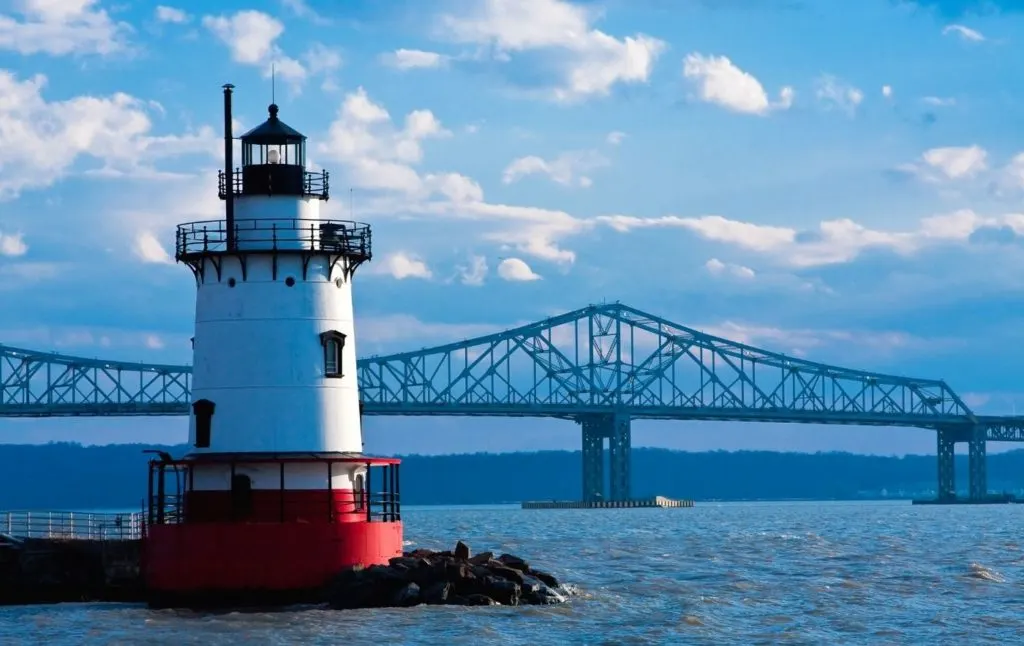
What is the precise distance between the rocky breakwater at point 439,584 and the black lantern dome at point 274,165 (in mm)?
5140

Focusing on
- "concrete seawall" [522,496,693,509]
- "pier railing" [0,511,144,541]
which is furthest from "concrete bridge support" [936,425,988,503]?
"pier railing" [0,511,144,541]

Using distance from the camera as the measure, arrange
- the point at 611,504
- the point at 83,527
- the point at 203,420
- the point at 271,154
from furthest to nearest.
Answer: the point at 611,504 → the point at 83,527 → the point at 271,154 → the point at 203,420

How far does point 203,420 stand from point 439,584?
380cm

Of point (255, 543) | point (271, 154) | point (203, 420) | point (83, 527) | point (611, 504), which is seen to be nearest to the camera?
point (255, 543)

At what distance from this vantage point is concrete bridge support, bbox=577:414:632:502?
5246 inches

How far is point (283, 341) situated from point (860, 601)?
977 centimetres

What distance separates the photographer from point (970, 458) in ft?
502

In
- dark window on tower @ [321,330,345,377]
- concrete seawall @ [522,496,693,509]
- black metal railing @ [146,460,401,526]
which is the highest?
dark window on tower @ [321,330,345,377]

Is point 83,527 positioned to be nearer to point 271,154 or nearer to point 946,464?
point 271,154

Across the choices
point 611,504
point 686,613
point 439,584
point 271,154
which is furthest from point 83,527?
point 611,504

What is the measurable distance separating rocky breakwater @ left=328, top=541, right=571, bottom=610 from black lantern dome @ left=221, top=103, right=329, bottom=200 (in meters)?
5.14

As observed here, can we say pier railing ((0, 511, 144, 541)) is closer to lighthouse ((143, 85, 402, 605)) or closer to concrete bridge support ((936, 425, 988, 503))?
lighthouse ((143, 85, 402, 605))

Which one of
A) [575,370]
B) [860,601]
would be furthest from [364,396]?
[860,601]

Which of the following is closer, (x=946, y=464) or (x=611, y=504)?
(x=611, y=504)
